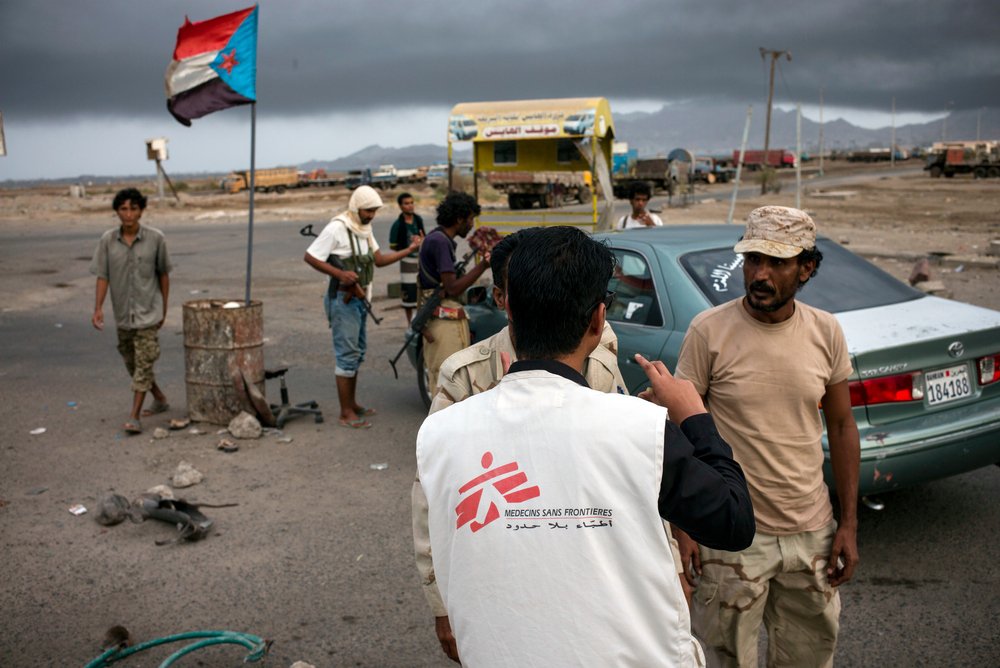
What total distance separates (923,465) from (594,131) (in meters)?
10.7

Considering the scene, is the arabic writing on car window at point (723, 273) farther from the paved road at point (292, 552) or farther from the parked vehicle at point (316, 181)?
the parked vehicle at point (316, 181)

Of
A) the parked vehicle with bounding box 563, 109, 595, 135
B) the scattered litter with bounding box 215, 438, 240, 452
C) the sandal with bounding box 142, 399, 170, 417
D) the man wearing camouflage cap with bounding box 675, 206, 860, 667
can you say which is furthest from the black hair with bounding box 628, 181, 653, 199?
the man wearing camouflage cap with bounding box 675, 206, 860, 667

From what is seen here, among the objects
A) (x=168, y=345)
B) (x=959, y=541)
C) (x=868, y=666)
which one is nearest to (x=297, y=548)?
(x=868, y=666)

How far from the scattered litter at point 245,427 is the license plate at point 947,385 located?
189 inches

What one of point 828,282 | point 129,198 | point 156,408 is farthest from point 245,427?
point 828,282

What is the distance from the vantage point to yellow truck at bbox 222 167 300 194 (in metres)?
62.2

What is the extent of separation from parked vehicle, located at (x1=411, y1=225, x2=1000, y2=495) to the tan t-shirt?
1393 millimetres

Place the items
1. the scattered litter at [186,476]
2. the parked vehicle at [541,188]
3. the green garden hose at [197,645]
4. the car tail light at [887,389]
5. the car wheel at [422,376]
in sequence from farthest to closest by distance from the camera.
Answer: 1. the parked vehicle at [541,188]
2. the car wheel at [422,376]
3. the scattered litter at [186,476]
4. the car tail light at [887,389]
5. the green garden hose at [197,645]

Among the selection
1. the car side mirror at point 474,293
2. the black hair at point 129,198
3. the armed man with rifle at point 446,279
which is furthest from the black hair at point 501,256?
the black hair at point 129,198

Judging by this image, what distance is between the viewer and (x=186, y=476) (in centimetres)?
593

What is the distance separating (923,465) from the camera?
13.8 feet

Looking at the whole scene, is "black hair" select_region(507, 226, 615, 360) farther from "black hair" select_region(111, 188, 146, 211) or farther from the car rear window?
"black hair" select_region(111, 188, 146, 211)

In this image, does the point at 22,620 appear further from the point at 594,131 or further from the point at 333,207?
the point at 333,207

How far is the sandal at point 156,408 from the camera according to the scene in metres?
7.64
